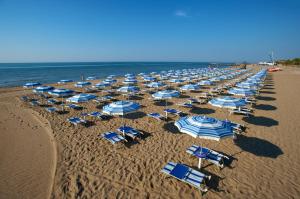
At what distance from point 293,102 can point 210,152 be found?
12.0 metres

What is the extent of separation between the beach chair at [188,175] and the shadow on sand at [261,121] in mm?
6110

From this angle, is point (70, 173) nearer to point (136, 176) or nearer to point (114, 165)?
point (114, 165)

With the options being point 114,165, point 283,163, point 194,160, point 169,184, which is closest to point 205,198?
point 169,184

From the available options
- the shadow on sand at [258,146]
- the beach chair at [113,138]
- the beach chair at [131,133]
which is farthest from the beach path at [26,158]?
the shadow on sand at [258,146]

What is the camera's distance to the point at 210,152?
6.27m

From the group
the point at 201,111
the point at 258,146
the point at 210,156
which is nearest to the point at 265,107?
the point at 201,111

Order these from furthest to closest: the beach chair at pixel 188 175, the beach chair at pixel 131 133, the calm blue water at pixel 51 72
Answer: the calm blue water at pixel 51 72
the beach chair at pixel 131 133
the beach chair at pixel 188 175

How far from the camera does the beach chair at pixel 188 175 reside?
4791mm

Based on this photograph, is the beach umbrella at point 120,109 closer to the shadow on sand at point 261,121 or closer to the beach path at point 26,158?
the beach path at point 26,158

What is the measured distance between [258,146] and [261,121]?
3350 millimetres

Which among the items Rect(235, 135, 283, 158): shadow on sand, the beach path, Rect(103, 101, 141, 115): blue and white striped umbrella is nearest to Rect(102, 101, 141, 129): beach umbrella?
Rect(103, 101, 141, 115): blue and white striped umbrella

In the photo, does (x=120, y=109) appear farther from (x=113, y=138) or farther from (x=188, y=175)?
(x=188, y=175)

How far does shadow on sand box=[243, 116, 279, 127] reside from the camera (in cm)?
938

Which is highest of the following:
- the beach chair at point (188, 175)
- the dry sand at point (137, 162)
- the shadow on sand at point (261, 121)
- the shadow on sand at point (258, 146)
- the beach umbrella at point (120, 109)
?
the beach umbrella at point (120, 109)
